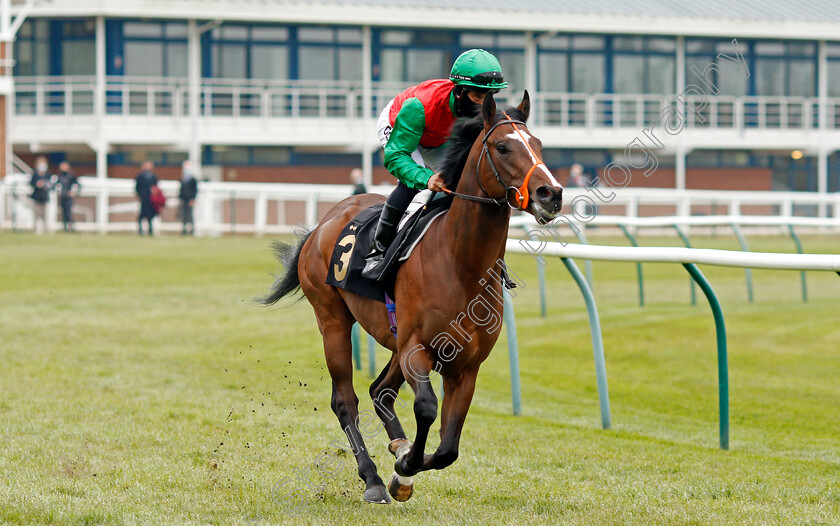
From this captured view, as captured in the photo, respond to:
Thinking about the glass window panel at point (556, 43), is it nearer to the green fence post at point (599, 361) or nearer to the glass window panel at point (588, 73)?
the glass window panel at point (588, 73)

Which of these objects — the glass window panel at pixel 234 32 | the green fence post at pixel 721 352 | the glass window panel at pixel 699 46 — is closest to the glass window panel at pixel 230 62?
the glass window panel at pixel 234 32

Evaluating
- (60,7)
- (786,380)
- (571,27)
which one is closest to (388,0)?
(571,27)

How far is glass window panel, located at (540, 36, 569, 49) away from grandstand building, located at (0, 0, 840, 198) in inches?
→ 1.7

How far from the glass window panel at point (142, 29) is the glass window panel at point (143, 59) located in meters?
0.20

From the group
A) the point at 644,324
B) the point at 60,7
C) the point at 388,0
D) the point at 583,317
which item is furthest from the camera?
the point at 388,0

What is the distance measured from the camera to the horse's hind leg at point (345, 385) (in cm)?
442

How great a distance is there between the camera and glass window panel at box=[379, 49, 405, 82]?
28.2 metres

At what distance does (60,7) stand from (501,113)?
76.7 feet

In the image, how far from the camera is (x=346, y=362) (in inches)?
193

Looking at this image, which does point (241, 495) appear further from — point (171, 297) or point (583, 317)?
point (171, 297)

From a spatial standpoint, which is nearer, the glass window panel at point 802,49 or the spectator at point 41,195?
the spectator at point 41,195

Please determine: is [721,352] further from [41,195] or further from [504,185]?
[41,195]

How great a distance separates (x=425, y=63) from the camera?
2831 cm

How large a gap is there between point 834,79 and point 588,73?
24.7 feet
